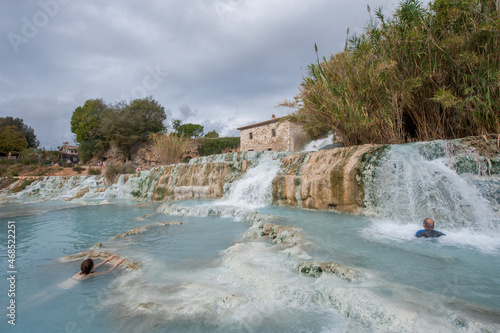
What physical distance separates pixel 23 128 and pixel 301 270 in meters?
51.2

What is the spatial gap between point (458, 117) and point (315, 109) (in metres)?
3.92

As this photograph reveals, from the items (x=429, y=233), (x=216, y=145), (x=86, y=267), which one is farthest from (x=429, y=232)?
(x=216, y=145)

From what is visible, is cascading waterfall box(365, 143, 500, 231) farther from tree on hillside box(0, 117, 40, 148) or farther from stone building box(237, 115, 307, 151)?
tree on hillside box(0, 117, 40, 148)

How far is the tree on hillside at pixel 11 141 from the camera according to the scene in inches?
1266

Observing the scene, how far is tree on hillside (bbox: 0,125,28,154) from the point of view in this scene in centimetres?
3215

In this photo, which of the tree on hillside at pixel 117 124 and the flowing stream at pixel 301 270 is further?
the tree on hillside at pixel 117 124

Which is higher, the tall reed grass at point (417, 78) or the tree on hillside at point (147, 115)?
the tree on hillside at point (147, 115)

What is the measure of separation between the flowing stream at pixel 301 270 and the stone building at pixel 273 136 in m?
15.0

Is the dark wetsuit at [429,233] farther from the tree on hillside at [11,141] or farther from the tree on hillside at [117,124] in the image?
the tree on hillside at [11,141]

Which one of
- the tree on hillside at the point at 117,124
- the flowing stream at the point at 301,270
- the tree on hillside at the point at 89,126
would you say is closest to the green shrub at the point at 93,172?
the tree on hillside at the point at 117,124

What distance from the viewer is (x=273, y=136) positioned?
72.8 feet

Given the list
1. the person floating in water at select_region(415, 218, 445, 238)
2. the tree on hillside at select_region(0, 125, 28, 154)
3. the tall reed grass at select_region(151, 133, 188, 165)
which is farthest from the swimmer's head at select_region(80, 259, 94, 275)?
the tree on hillside at select_region(0, 125, 28, 154)

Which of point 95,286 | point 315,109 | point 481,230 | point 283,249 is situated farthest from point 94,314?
point 315,109

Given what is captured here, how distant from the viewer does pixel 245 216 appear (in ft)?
21.6
